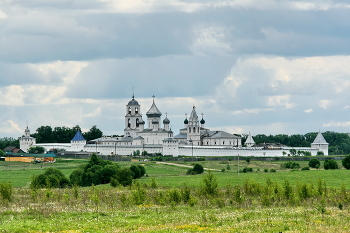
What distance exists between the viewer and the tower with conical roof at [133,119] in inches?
5310

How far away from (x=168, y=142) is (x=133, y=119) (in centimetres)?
2103

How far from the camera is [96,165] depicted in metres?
56.7

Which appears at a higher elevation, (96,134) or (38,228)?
(96,134)

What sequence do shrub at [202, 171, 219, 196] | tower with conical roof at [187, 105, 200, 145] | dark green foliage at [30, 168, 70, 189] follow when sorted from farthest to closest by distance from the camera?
tower with conical roof at [187, 105, 200, 145] → dark green foliage at [30, 168, 70, 189] → shrub at [202, 171, 219, 196]

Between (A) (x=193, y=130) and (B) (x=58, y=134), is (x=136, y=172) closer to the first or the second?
(A) (x=193, y=130)

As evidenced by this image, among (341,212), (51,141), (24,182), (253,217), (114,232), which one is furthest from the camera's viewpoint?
(51,141)

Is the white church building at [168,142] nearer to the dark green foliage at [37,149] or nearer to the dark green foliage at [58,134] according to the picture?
the dark green foliage at [37,149]

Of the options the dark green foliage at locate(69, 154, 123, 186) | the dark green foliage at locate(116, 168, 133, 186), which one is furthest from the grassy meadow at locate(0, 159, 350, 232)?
the dark green foliage at locate(69, 154, 123, 186)

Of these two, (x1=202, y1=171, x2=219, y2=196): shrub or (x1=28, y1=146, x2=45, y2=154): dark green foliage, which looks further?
(x1=28, y1=146, x2=45, y2=154): dark green foliage

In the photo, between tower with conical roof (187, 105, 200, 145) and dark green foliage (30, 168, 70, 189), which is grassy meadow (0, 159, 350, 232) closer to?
dark green foliage (30, 168, 70, 189)

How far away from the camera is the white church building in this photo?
117125mm

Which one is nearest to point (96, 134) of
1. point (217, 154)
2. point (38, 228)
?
point (217, 154)

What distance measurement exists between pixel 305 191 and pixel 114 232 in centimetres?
1382

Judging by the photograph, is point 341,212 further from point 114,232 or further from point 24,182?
point 24,182
